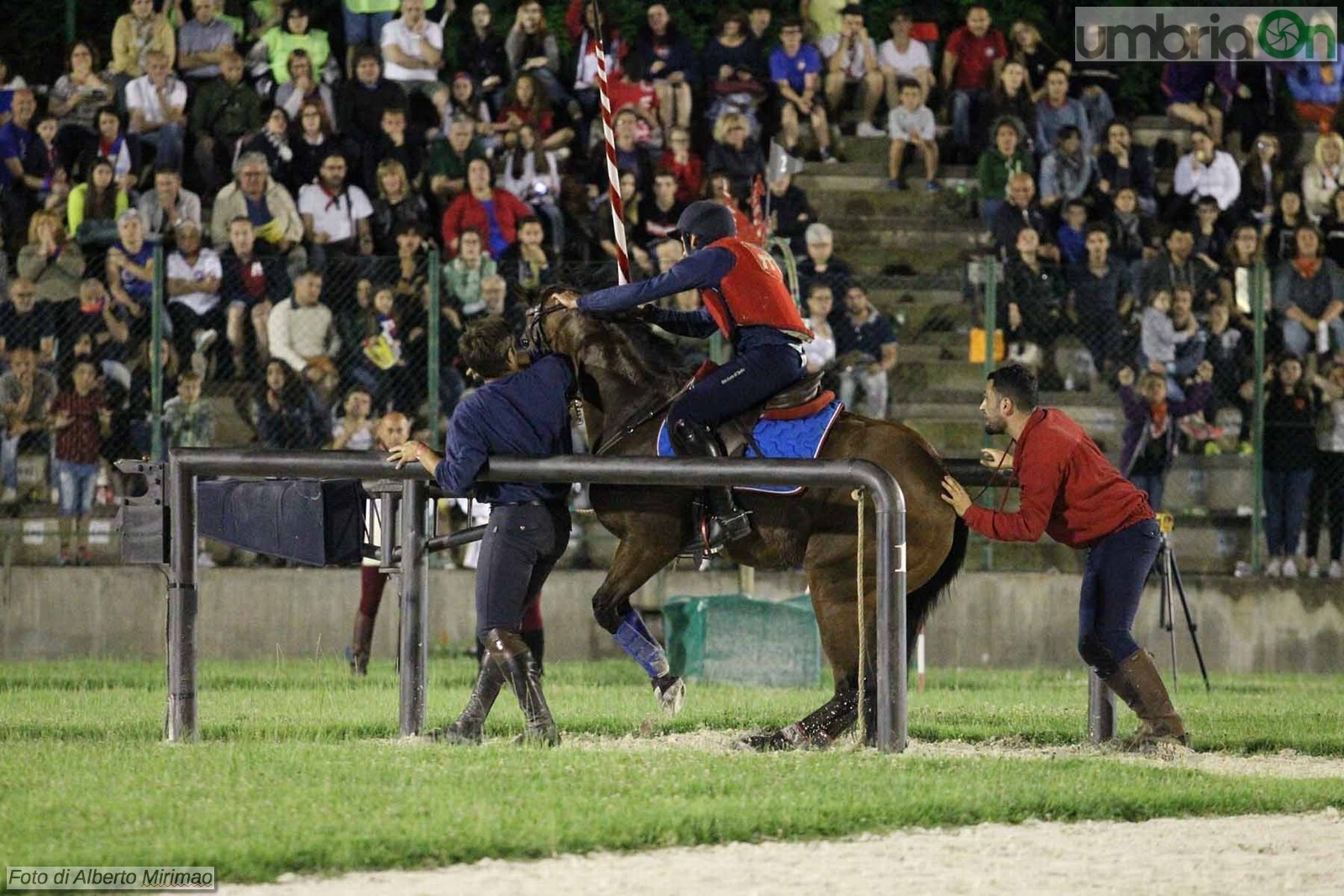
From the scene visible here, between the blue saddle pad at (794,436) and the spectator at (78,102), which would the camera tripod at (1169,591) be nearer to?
the blue saddle pad at (794,436)

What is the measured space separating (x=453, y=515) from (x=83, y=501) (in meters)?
2.92

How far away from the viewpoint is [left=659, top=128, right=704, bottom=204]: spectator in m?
20.3

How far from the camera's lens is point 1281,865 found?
24.2 feet

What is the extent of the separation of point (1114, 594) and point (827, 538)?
52.6 inches

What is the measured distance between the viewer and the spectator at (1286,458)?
18.4m

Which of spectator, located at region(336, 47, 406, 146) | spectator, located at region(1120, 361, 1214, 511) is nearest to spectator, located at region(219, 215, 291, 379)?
spectator, located at region(336, 47, 406, 146)

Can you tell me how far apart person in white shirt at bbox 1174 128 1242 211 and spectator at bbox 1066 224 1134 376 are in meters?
3.13

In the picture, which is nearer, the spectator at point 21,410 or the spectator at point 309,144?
the spectator at point 21,410

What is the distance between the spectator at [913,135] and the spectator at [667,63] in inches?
79.7

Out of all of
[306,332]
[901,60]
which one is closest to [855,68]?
[901,60]

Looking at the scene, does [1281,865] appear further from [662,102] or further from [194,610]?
[662,102]

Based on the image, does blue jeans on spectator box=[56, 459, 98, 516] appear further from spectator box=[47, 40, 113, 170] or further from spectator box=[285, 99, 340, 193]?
spectator box=[47, 40, 113, 170]

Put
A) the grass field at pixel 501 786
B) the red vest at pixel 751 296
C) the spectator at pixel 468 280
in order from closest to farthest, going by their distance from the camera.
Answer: the grass field at pixel 501 786
the red vest at pixel 751 296
the spectator at pixel 468 280


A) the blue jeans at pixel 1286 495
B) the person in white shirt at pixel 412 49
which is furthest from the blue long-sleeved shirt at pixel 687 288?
the person in white shirt at pixel 412 49
